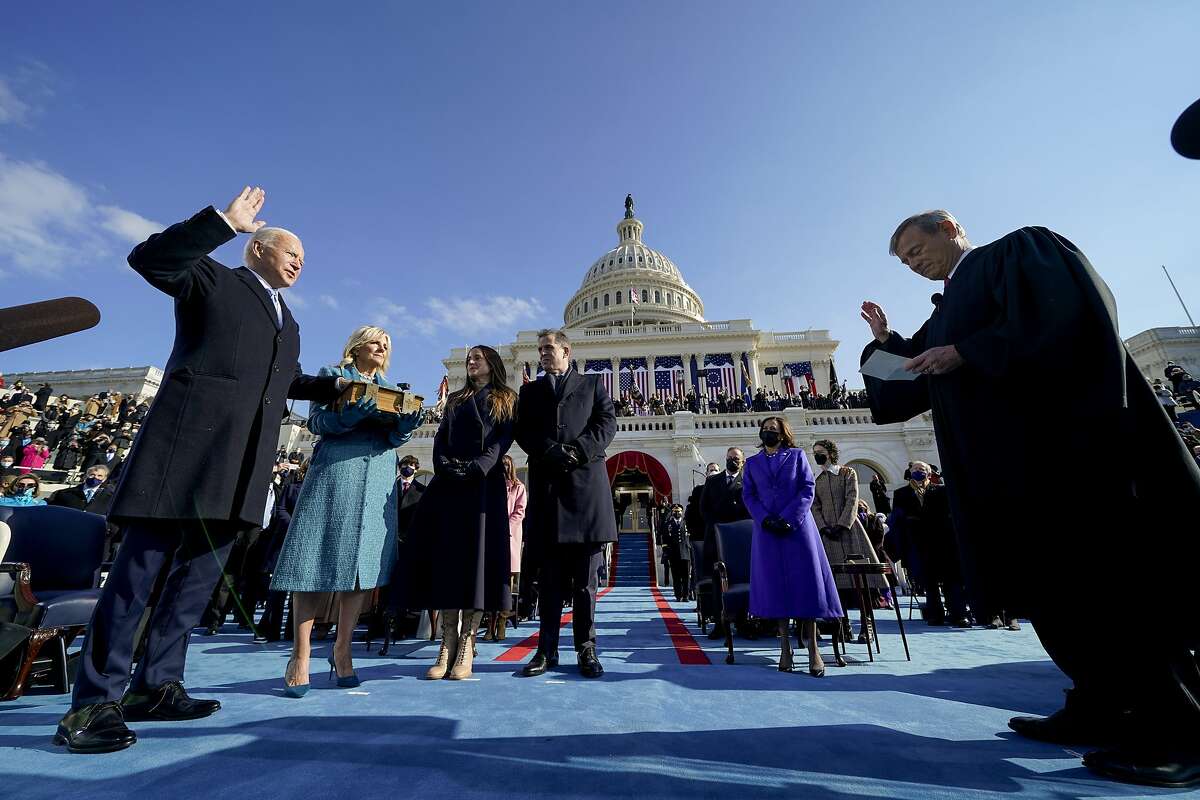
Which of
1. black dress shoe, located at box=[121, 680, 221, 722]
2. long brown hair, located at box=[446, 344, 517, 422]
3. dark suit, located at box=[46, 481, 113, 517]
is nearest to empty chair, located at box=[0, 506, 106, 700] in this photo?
black dress shoe, located at box=[121, 680, 221, 722]

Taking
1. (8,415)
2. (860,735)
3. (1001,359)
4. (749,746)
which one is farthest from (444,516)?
(8,415)

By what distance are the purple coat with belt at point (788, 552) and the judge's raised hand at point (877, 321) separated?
1.43m

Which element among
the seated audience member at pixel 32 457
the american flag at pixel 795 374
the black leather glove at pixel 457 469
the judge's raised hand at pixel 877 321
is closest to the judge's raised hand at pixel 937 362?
the judge's raised hand at pixel 877 321

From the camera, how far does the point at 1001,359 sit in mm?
1910

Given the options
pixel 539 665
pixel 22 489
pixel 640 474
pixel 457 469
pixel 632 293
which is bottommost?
pixel 539 665

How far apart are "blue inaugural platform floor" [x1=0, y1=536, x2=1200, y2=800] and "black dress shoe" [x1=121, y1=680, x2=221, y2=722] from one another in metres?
0.08

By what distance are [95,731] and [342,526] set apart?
123cm

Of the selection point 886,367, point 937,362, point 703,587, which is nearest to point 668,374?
point 703,587

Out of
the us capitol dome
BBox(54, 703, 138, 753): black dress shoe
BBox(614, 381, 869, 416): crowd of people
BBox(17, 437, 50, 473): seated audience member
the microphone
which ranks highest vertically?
the us capitol dome

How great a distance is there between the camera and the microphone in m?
1.26

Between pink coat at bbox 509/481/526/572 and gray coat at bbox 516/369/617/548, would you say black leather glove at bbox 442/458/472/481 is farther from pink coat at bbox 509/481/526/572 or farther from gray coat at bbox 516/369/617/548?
pink coat at bbox 509/481/526/572

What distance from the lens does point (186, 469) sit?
2.26 meters

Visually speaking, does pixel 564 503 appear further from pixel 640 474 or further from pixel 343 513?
pixel 640 474

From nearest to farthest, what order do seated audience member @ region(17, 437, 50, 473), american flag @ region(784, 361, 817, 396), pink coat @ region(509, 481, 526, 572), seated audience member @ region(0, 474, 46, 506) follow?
pink coat @ region(509, 481, 526, 572)
seated audience member @ region(0, 474, 46, 506)
seated audience member @ region(17, 437, 50, 473)
american flag @ region(784, 361, 817, 396)
